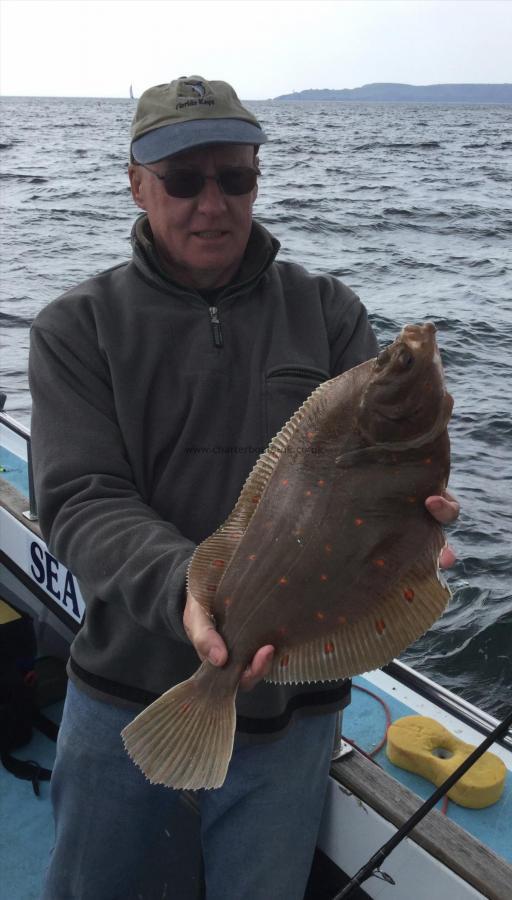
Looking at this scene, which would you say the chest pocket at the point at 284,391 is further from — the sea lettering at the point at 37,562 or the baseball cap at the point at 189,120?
the sea lettering at the point at 37,562

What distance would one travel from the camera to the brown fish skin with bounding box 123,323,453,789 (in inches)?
75.7

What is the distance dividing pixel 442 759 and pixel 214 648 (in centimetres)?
153

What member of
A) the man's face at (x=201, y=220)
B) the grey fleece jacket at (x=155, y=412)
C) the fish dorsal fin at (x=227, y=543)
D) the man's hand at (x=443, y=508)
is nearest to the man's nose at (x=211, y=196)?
the man's face at (x=201, y=220)

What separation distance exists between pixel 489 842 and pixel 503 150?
48.6m

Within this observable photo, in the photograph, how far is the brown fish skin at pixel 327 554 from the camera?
6.31 feet

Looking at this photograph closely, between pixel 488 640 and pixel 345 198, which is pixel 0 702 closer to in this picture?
pixel 488 640

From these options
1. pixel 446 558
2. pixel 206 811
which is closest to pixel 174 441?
pixel 446 558

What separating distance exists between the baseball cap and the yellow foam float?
7.23 feet

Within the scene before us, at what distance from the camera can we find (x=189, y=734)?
2035mm

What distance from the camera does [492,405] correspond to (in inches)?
395

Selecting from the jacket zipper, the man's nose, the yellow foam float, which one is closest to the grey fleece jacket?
the jacket zipper

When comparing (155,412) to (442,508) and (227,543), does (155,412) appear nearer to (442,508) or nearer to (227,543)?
(227,543)

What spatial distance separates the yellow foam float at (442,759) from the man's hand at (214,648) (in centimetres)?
134

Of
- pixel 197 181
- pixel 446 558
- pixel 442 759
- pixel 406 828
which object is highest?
pixel 197 181
